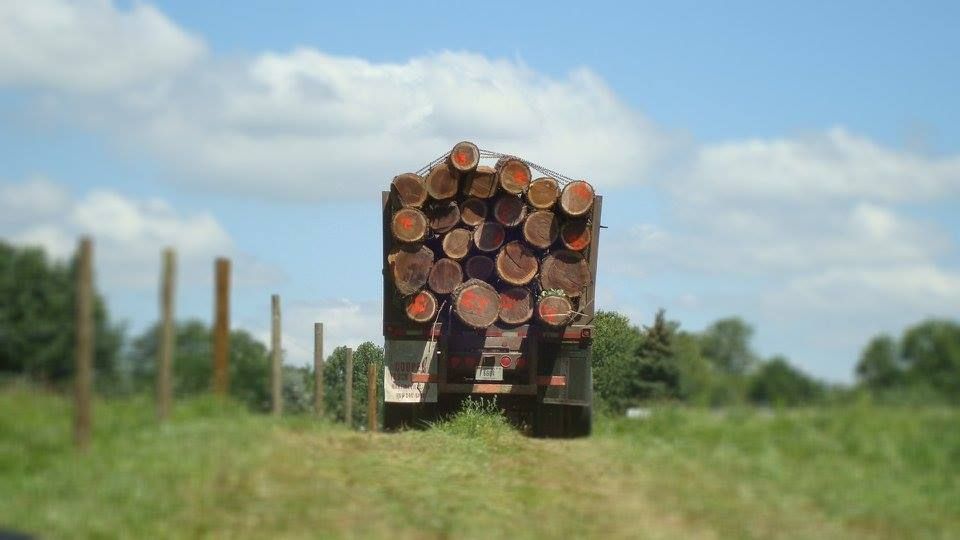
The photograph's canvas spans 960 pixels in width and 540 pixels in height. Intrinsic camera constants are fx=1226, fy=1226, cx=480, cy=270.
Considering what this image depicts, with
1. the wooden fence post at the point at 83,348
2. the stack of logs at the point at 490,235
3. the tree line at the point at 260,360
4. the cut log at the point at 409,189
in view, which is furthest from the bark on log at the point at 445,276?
the wooden fence post at the point at 83,348

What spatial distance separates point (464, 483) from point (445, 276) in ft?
22.6

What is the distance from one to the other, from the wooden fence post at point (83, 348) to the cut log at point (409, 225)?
8131 millimetres

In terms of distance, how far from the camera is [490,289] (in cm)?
1659

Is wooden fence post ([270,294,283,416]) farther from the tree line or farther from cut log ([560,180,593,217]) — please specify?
cut log ([560,180,593,217])

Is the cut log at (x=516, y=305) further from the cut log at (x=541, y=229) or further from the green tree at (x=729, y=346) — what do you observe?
the green tree at (x=729, y=346)

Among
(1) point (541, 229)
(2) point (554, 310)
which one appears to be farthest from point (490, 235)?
(2) point (554, 310)

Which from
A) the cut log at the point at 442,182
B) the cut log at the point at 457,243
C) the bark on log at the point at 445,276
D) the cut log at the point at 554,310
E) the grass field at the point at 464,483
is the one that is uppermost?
the cut log at the point at 442,182

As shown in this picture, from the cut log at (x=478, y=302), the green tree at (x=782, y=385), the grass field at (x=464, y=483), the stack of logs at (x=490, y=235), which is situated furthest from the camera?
the stack of logs at (x=490, y=235)

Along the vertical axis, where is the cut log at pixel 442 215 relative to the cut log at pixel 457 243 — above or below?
above

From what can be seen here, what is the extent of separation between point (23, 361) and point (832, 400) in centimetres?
653

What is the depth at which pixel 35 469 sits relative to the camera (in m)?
8.53

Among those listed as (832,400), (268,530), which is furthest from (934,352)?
(268,530)

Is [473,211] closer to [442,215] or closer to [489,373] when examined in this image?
[442,215]

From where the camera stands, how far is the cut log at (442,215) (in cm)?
1703
